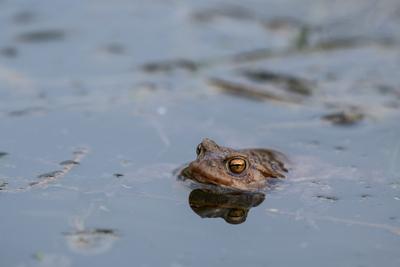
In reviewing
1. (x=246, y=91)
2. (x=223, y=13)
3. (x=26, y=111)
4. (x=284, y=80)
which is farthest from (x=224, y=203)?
(x=223, y=13)

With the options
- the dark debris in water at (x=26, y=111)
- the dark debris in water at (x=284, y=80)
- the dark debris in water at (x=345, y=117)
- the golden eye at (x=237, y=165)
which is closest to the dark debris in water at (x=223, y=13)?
the dark debris in water at (x=284, y=80)

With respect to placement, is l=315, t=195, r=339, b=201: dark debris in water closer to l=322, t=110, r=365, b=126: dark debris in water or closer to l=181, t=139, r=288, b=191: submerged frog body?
l=181, t=139, r=288, b=191: submerged frog body

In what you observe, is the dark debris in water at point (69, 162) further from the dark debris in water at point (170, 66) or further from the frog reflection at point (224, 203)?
the dark debris in water at point (170, 66)

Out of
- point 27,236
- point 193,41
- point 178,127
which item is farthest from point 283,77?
point 27,236

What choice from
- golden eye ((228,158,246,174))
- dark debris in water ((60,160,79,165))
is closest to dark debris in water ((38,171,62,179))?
dark debris in water ((60,160,79,165))

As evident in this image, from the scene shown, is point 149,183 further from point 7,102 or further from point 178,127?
point 7,102

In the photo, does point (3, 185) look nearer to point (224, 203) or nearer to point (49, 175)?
point (49, 175)

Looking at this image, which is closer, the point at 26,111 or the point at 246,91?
the point at 26,111

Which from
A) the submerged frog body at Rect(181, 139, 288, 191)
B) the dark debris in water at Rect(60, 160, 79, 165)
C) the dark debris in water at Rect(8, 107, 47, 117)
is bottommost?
the dark debris in water at Rect(60, 160, 79, 165)
